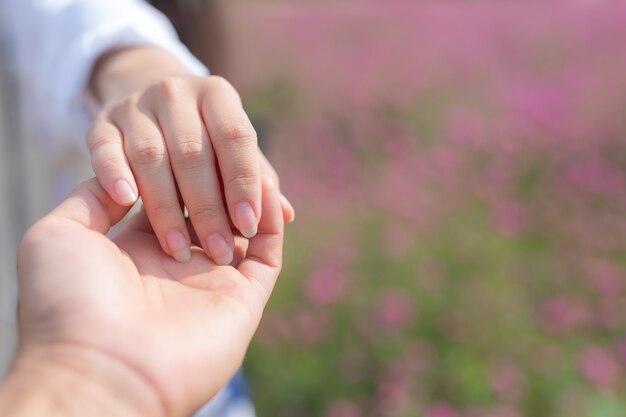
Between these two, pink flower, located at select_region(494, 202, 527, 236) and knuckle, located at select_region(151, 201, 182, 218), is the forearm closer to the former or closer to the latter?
knuckle, located at select_region(151, 201, 182, 218)

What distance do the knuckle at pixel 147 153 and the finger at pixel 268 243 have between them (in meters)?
0.11

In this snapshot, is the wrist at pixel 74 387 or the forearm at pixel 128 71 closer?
the wrist at pixel 74 387

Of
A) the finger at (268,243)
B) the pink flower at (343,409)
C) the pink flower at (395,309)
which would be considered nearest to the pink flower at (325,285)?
the pink flower at (395,309)

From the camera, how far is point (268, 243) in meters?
0.74

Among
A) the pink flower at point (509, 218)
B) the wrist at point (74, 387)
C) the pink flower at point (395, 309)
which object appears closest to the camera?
the wrist at point (74, 387)

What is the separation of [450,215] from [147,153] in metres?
1.42

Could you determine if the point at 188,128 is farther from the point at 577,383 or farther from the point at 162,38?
the point at 577,383

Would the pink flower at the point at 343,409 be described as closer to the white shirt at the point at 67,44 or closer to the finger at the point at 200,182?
the white shirt at the point at 67,44

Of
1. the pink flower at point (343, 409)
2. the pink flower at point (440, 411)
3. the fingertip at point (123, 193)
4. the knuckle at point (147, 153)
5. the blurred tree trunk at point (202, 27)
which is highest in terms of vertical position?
the knuckle at point (147, 153)

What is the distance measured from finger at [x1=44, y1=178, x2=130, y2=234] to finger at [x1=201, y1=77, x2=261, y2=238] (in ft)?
0.35

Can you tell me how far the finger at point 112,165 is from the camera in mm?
683

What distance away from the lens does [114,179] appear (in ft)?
2.24

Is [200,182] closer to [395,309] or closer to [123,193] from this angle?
[123,193]

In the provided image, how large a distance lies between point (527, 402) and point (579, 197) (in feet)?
2.62
